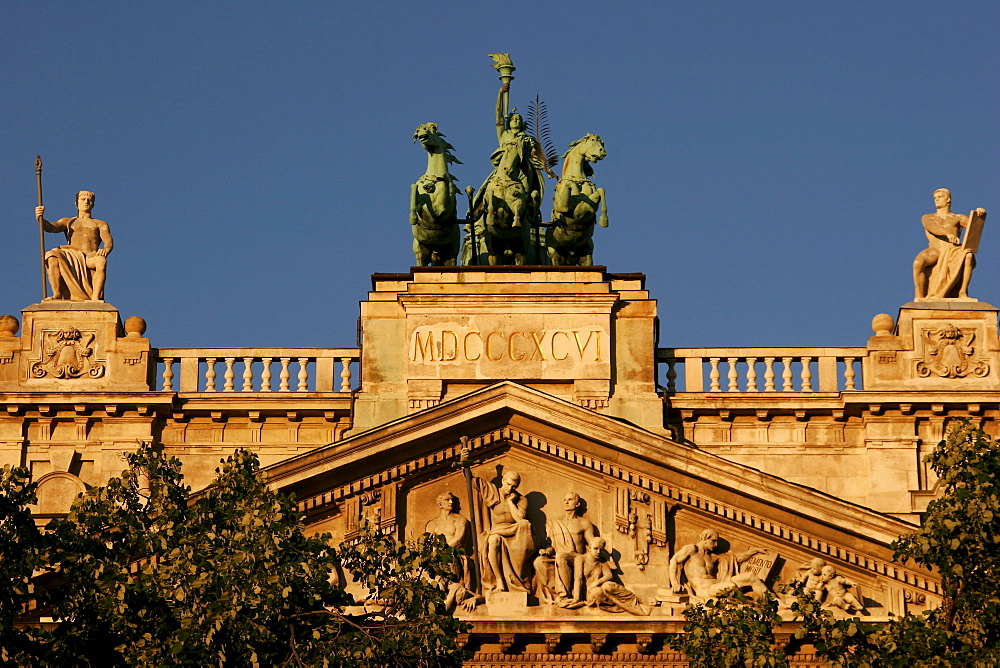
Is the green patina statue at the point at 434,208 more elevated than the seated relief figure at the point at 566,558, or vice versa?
the green patina statue at the point at 434,208

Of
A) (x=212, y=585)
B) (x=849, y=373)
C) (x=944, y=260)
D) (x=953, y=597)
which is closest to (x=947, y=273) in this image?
(x=944, y=260)

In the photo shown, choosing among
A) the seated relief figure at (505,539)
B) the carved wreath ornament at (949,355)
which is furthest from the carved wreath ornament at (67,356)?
the carved wreath ornament at (949,355)

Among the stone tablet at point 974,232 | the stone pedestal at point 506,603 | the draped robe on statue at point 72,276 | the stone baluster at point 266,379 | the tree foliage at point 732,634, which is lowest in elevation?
the tree foliage at point 732,634

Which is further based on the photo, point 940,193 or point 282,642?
point 940,193

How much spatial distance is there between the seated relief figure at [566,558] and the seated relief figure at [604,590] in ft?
0.35

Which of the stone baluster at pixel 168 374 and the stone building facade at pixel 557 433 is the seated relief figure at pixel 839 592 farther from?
the stone baluster at pixel 168 374

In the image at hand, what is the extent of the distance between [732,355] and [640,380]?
1.98 meters

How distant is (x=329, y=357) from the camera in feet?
158

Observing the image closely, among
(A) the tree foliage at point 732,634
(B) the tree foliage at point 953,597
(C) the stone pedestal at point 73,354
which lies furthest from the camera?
(C) the stone pedestal at point 73,354

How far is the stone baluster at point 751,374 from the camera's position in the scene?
48.0 m

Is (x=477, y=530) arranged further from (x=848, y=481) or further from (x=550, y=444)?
(x=848, y=481)

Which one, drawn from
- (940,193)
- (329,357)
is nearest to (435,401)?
(329,357)

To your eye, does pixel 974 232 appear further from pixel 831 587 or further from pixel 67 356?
pixel 67 356

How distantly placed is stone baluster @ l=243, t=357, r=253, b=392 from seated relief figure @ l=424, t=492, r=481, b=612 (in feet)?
15.5
